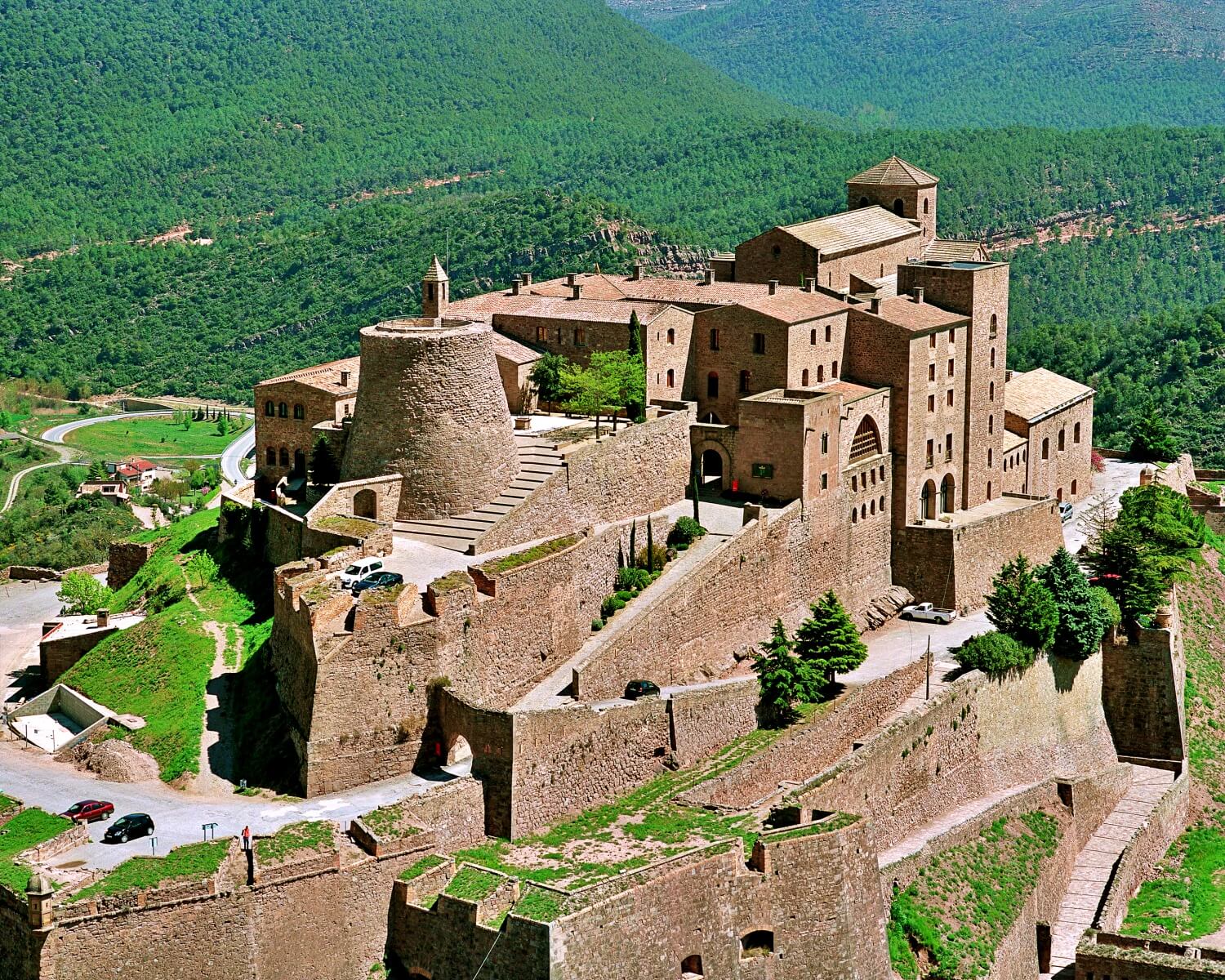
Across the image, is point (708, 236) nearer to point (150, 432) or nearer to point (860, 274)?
point (150, 432)

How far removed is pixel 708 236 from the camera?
10206 cm

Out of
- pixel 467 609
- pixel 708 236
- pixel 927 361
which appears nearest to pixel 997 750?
pixel 927 361

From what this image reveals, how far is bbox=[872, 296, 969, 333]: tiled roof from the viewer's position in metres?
56.2

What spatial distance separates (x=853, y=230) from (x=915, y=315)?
18.1 feet

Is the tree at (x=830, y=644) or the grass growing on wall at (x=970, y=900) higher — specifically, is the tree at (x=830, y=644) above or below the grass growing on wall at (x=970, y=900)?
above

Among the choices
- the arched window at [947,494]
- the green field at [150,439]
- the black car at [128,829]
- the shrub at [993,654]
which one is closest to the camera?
the black car at [128,829]

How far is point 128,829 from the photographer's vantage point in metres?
37.2

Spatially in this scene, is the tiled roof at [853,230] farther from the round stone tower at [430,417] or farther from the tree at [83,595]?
the tree at [83,595]

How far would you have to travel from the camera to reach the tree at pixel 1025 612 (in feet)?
172

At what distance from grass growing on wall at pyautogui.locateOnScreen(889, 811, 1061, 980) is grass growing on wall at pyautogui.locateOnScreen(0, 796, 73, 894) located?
1600cm

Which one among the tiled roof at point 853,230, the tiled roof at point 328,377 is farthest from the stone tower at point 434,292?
the tiled roof at point 853,230

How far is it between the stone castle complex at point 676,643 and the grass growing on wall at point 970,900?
1.28 ft

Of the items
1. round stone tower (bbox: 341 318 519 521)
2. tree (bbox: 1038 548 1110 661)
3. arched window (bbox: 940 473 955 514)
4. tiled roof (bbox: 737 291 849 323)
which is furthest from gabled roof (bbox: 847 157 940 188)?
round stone tower (bbox: 341 318 519 521)

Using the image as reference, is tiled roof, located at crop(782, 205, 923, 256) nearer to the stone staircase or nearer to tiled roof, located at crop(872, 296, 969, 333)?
tiled roof, located at crop(872, 296, 969, 333)
